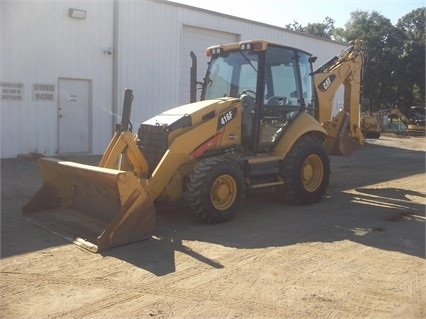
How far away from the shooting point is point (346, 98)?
33.0 ft

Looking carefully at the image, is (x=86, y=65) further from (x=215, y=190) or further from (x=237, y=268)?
(x=237, y=268)

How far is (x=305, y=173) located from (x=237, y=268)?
3.50m

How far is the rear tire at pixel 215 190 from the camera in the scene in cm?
653

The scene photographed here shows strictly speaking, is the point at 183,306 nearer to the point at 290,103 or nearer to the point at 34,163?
the point at 290,103

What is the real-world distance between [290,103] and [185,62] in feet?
28.7

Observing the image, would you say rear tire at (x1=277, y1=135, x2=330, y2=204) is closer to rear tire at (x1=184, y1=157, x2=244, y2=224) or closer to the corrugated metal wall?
rear tire at (x1=184, y1=157, x2=244, y2=224)

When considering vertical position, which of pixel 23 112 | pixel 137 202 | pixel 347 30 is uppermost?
pixel 347 30

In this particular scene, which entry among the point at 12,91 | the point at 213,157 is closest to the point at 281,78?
the point at 213,157

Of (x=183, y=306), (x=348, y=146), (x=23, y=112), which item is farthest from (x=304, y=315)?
(x=23, y=112)

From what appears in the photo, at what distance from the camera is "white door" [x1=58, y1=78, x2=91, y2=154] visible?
538 inches

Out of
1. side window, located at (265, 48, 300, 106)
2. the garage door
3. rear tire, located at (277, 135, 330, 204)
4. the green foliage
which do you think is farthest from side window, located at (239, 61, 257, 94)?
the green foliage

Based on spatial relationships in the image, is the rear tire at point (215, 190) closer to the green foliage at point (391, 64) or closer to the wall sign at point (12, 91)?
the wall sign at point (12, 91)

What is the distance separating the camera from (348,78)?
390 inches

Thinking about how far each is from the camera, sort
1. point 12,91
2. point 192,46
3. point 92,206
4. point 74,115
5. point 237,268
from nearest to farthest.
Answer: point 237,268
point 92,206
point 12,91
point 74,115
point 192,46
